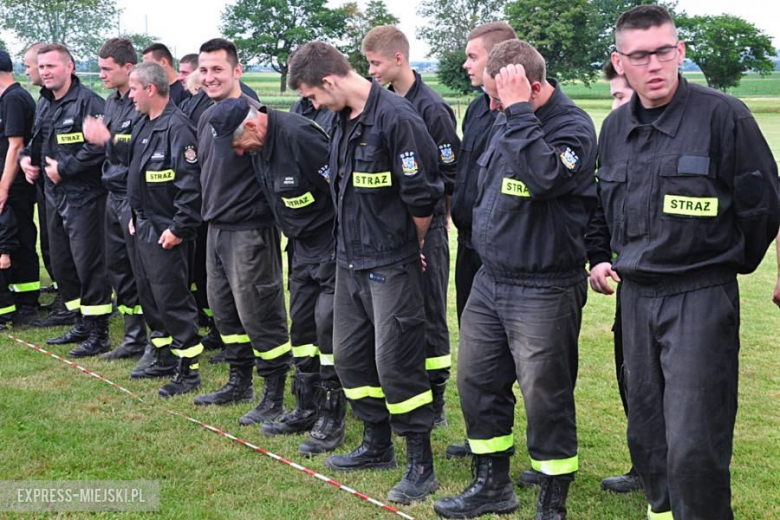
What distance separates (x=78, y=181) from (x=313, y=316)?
328cm

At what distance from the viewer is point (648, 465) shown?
13.5 feet

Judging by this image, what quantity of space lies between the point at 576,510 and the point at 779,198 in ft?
6.65

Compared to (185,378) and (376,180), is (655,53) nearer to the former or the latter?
(376,180)

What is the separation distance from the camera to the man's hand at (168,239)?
695 cm

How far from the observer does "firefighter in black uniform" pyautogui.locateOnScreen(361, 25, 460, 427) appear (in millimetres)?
6078

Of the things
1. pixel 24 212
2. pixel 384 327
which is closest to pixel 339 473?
pixel 384 327

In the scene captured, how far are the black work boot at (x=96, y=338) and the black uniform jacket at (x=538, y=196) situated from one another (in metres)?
4.89

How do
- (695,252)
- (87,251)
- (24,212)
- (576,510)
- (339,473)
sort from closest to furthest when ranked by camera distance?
1. (695,252)
2. (576,510)
3. (339,473)
4. (87,251)
5. (24,212)

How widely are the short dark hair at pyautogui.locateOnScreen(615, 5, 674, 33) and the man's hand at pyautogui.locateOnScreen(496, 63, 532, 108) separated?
1.68 ft

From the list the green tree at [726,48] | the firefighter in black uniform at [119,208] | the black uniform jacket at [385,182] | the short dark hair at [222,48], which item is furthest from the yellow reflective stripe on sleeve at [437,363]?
the green tree at [726,48]

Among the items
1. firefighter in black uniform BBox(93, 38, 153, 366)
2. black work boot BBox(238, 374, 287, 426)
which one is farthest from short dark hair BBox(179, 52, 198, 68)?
black work boot BBox(238, 374, 287, 426)

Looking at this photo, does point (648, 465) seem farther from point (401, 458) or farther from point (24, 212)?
point (24, 212)

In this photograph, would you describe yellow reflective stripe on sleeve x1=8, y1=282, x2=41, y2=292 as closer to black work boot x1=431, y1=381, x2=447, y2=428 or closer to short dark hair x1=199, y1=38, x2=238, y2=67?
short dark hair x1=199, y1=38, x2=238, y2=67

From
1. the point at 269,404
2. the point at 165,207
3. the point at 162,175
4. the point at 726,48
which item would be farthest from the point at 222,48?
the point at 726,48
